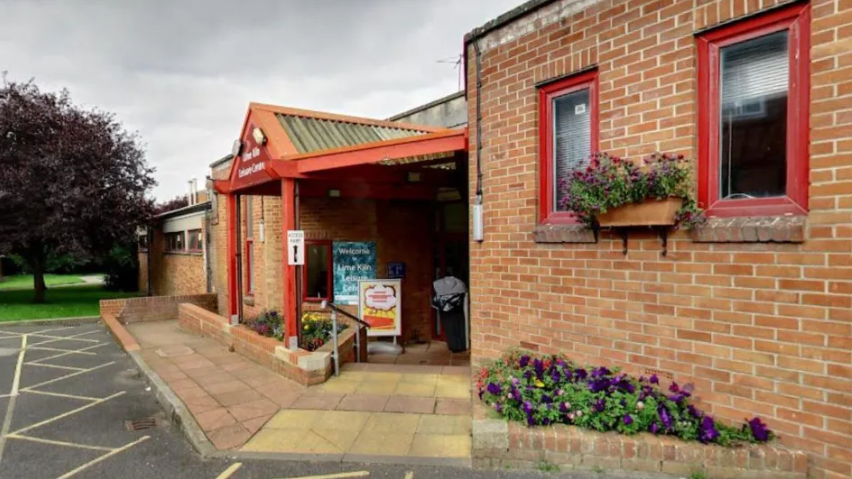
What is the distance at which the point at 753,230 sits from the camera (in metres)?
2.93

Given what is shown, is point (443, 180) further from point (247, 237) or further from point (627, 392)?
point (247, 237)

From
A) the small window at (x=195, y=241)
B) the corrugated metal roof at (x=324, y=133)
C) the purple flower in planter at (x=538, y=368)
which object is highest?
the corrugated metal roof at (x=324, y=133)

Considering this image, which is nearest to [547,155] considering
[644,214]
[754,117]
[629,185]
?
[629,185]

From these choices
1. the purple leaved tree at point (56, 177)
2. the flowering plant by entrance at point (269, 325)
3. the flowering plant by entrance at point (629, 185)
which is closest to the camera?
the flowering plant by entrance at point (629, 185)

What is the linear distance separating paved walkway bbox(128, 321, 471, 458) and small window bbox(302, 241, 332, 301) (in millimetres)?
2696

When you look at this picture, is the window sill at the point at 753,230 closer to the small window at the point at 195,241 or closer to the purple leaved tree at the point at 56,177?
the small window at the point at 195,241

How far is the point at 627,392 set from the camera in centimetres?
349

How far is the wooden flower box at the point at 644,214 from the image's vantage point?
125 inches

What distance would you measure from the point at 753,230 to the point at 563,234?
132cm

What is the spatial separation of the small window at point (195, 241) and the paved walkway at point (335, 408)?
27.9 feet

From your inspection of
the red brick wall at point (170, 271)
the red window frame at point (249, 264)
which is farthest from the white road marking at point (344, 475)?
the red brick wall at point (170, 271)

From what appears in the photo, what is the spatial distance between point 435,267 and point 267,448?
5900 mm

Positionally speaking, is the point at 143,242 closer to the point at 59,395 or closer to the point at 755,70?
the point at 59,395

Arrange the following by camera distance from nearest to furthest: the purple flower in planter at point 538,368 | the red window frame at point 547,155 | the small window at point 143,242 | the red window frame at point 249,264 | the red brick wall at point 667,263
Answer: the red brick wall at point 667,263, the purple flower in planter at point 538,368, the red window frame at point 547,155, the red window frame at point 249,264, the small window at point 143,242
